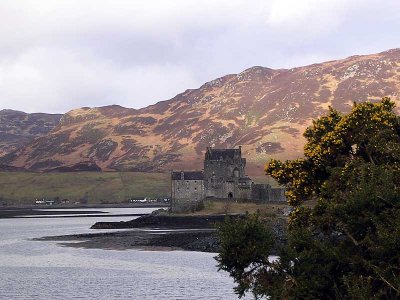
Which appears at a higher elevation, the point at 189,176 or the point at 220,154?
the point at 220,154

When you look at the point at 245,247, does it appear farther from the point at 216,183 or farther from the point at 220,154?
the point at 220,154

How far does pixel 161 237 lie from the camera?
114250 millimetres

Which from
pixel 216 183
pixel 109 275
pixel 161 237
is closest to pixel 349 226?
pixel 109 275

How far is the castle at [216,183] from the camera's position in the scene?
532 ft

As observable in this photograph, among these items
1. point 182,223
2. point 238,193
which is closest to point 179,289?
point 182,223

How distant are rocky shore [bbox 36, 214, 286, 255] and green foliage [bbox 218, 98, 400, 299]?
42.5m

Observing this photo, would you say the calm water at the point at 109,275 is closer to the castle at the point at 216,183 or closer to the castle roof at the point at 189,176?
the castle at the point at 216,183

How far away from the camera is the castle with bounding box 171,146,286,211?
162 metres

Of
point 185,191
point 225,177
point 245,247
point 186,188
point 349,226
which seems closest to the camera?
point 349,226

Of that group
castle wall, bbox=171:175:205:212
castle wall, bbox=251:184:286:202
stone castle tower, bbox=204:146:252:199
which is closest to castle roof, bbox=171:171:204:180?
castle wall, bbox=171:175:205:212

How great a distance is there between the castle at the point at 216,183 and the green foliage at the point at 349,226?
120611 mm

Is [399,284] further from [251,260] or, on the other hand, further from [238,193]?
[238,193]

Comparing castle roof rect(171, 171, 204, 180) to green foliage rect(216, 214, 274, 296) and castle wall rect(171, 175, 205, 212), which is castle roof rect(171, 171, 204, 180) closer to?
castle wall rect(171, 175, 205, 212)

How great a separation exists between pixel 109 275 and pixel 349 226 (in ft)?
145
